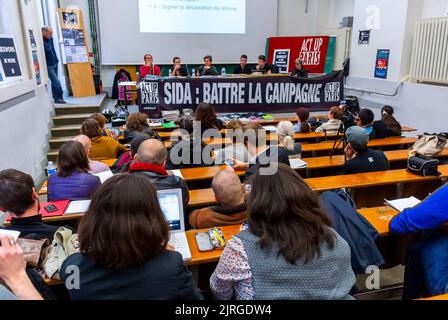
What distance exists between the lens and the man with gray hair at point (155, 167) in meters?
2.30

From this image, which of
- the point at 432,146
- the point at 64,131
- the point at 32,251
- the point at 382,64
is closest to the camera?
the point at 32,251

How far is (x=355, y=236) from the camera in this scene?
6.03ft

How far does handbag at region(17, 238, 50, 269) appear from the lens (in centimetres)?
155

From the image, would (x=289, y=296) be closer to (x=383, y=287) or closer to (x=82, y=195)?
(x=383, y=287)

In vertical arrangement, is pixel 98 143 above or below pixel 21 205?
Answer: below

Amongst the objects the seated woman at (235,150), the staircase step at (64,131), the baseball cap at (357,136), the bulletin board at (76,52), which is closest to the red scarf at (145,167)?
the seated woman at (235,150)

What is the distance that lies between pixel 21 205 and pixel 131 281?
3.10 ft

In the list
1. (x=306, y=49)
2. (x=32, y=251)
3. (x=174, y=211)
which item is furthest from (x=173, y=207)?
(x=306, y=49)

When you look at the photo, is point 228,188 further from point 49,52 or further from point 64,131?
point 49,52

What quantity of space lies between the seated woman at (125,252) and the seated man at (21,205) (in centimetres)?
66

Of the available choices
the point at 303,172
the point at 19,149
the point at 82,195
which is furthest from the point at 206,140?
the point at 19,149

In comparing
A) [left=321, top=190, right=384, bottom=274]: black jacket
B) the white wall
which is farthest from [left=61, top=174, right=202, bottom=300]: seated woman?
the white wall

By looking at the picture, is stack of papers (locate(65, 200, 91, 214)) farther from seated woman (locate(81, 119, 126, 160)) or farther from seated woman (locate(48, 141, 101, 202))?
seated woman (locate(81, 119, 126, 160))

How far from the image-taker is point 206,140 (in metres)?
4.20
